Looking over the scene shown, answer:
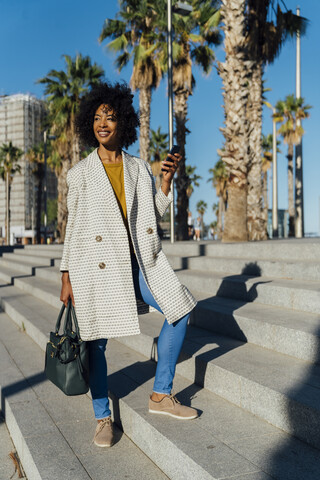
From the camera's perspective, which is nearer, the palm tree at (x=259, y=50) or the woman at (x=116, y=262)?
the woman at (x=116, y=262)

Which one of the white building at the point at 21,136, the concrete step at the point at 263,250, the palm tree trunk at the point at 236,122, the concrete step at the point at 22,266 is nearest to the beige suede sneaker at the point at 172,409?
the concrete step at the point at 263,250

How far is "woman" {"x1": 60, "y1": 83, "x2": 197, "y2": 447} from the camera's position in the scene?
2.84 meters

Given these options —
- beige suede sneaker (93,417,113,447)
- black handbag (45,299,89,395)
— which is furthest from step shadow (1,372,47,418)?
black handbag (45,299,89,395)

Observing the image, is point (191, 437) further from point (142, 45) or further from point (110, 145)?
point (142, 45)

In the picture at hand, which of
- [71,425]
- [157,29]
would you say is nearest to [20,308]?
[71,425]

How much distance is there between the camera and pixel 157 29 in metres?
21.3

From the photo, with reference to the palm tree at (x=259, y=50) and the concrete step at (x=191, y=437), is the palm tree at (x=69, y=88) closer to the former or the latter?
the palm tree at (x=259, y=50)

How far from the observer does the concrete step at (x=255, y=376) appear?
8.80 ft

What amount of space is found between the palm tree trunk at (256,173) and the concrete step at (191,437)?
376 inches

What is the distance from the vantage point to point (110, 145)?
3090 millimetres

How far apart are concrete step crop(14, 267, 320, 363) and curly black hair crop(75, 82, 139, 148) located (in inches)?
72.1

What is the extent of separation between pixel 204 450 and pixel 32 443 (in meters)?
1.25

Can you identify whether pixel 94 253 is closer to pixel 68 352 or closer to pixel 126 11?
pixel 68 352

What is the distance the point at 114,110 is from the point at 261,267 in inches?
138
